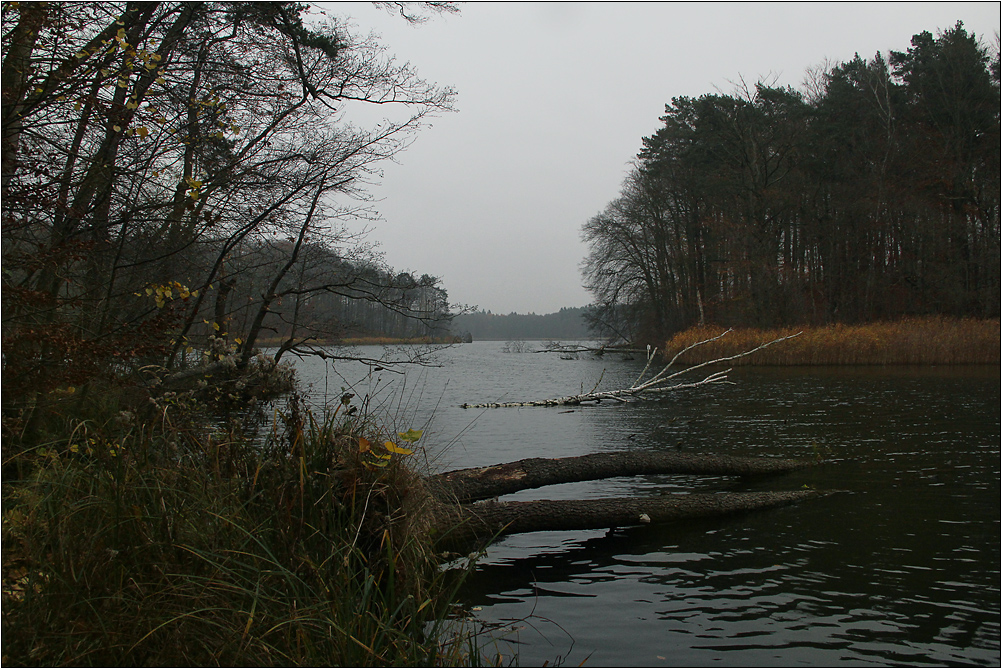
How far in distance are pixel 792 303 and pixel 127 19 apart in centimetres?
2903

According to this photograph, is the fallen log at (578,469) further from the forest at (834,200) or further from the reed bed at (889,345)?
the forest at (834,200)

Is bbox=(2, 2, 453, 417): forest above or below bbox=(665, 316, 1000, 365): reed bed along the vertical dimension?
above

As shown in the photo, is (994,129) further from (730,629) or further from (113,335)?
(113,335)

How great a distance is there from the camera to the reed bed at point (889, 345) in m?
23.1

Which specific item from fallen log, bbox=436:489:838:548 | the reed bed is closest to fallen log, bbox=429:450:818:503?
fallen log, bbox=436:489:838:548

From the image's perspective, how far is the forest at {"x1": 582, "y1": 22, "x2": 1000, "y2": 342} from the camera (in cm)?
2816

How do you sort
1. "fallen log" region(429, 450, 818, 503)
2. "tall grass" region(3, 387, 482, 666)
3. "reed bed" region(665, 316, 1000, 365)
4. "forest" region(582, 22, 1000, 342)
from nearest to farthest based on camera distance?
"tall grass" region(3, 387, 482, 666)
"fallen log" region(429, 450, 818, 503)
"reed bed" region(665, 316, 1000, 365)
"forest" region(582, 22, 1000, 342)

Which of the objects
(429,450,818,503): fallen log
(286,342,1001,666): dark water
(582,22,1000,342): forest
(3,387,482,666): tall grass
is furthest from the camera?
(582,22,1000,342): forest

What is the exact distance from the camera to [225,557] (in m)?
3.25

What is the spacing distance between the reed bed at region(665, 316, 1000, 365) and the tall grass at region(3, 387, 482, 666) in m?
20.7

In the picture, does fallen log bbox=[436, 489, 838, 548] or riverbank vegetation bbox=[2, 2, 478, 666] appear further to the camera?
fallen log bbox=[436, 489, 838, 548]

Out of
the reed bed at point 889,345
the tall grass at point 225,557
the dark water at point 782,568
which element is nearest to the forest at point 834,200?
the reed bed at point 889,345

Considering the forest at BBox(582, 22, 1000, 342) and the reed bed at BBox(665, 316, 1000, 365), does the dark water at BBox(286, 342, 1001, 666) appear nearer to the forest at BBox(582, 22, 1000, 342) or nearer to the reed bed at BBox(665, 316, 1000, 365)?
the reed bed at BBox(665, 316, 1000, 365)

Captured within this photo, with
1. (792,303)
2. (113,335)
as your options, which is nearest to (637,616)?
(113,335)
